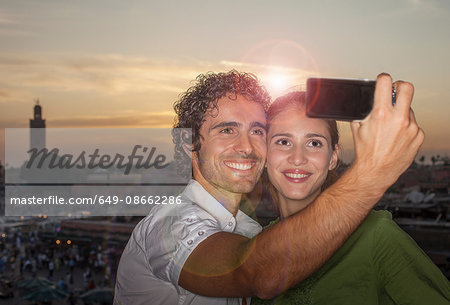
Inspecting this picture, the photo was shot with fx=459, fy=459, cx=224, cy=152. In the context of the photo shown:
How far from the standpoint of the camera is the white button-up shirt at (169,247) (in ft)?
5.03

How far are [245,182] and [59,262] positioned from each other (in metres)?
20.2

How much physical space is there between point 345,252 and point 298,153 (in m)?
0.48

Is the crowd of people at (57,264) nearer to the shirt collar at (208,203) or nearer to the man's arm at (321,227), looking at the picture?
the shirt collar at (208,203)

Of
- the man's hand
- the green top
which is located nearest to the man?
the man's hand

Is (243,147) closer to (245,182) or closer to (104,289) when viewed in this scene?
(245,182)

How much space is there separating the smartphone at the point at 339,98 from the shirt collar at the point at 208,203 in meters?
0.83

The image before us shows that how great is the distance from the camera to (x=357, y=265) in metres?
1.53

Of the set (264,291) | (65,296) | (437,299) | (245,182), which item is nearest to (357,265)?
(437,299)

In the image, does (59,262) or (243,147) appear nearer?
(243,147)

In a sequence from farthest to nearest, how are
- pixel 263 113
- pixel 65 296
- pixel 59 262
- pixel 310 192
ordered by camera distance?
pixel 59 262
pixel 65 296
pixel 263 113
pixel 310 192

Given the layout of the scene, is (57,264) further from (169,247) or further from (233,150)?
(169,247)

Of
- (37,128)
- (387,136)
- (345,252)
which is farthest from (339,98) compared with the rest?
(37,128)

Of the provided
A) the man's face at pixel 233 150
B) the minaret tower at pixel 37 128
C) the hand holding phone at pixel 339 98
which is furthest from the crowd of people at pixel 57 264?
the minaret tower at pixel 37 128

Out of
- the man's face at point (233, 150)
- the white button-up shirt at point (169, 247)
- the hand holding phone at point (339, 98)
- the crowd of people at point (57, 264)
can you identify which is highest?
the hand holding phone at point (339, 98)
